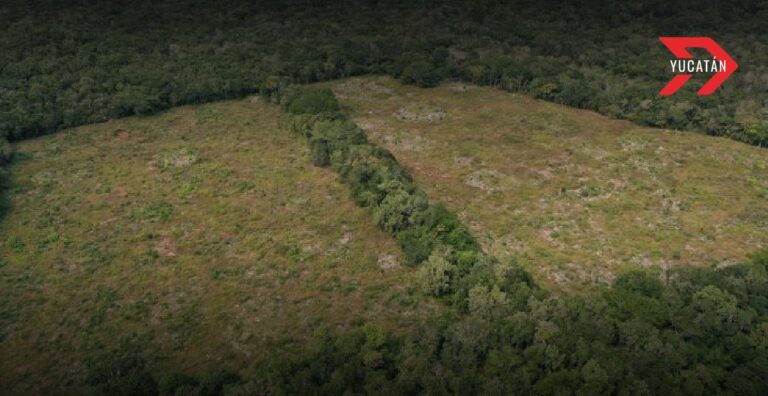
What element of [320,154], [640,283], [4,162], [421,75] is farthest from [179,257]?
[421,75]

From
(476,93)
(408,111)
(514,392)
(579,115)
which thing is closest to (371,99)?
(408,111)

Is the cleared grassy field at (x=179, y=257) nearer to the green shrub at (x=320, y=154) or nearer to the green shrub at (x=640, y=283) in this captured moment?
the green shrub at (x=320, y=154)

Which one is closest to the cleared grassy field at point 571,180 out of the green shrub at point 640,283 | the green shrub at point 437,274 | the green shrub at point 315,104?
the green shrub at point 640,283

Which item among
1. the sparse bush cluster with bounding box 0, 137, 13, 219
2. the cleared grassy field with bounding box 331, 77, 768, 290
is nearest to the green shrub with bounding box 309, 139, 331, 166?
the cleared grassy field with bounding box 331, 77, 768, 290

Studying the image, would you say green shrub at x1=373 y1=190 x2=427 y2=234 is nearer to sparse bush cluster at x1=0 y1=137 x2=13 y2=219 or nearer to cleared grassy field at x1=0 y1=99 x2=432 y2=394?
cleared grassy field at x1=0 y1=99 x2=432 y2=394

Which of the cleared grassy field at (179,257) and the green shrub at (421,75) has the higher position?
the green shrub at (421,75)
